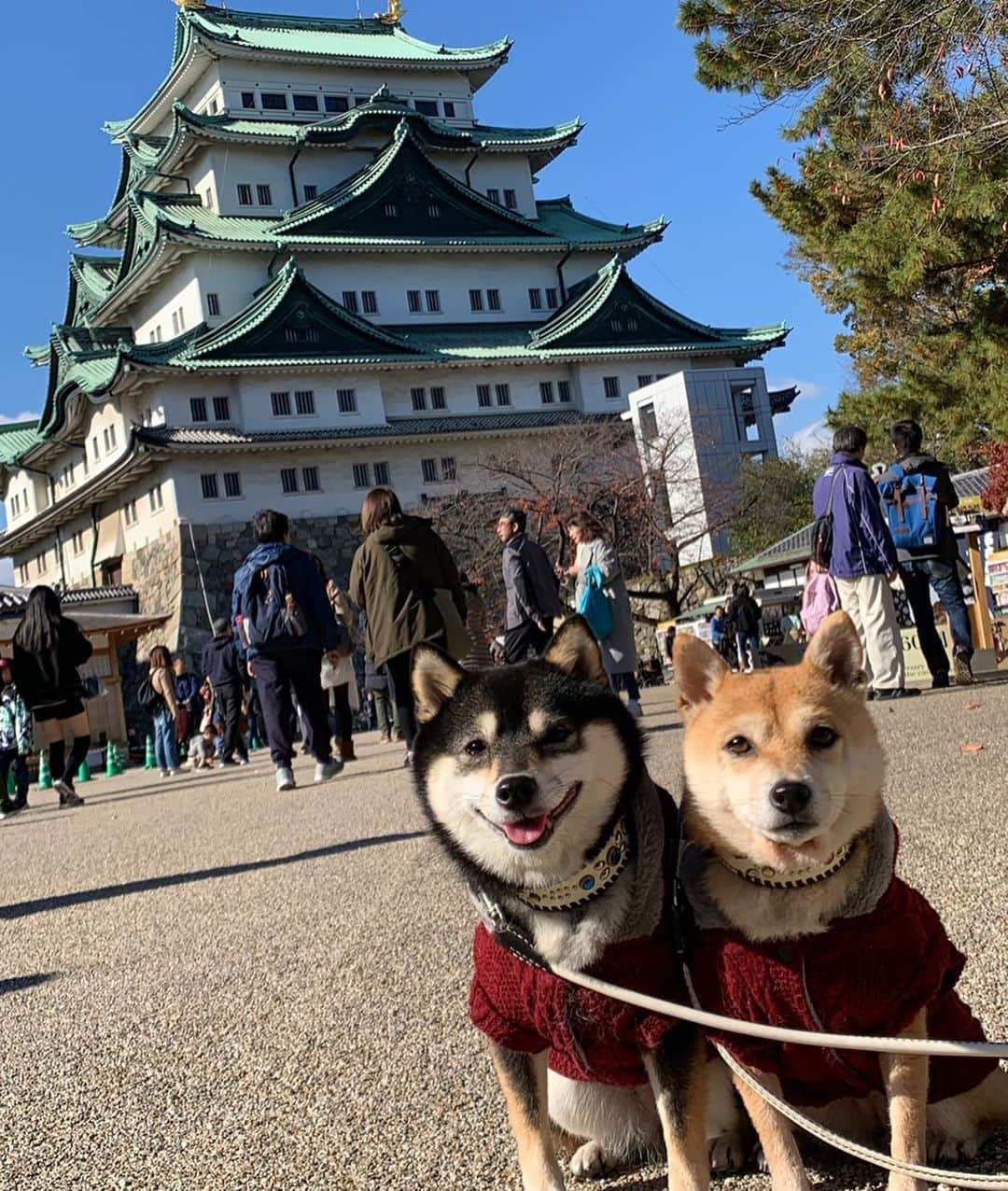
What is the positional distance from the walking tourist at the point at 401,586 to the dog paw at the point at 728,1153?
6198mm

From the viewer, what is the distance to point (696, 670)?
7.68 feet

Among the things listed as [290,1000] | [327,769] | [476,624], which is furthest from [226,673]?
[290,1000]

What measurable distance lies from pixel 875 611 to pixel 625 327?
1440 inches

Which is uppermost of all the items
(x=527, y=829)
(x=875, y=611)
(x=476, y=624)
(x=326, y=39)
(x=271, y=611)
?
(x=326, y=39)

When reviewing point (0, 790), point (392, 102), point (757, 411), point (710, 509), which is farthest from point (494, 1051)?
point (392, 102)

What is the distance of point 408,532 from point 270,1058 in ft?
18.3

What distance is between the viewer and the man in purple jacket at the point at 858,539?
28.4 ft

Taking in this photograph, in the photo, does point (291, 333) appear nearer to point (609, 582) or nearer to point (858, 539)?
point (609, 582)

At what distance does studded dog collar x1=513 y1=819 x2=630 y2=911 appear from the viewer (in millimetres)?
2252

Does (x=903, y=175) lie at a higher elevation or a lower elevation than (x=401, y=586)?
higher

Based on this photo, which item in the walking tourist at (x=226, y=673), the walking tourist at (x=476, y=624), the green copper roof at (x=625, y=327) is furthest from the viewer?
the green copper roof at (x=625, y=327)

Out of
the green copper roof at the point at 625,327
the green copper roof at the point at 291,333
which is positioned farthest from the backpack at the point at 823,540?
the green copper roof at the point at 625,327

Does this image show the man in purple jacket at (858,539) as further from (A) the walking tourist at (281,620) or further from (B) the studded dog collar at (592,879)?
(B) the studded dog collar at (592,879)

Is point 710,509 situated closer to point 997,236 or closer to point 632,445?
point 632,445
